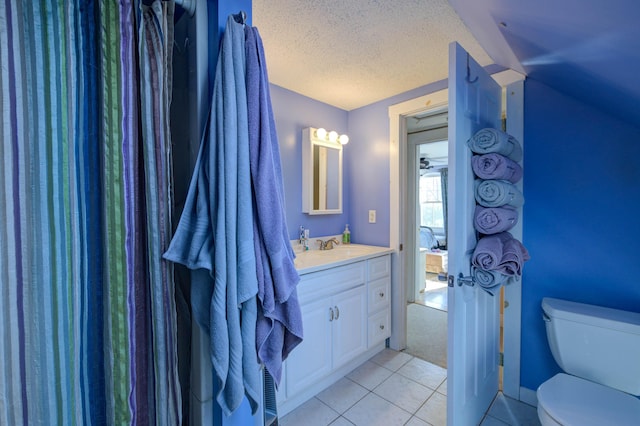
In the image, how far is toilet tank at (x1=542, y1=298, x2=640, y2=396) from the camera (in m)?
1.22

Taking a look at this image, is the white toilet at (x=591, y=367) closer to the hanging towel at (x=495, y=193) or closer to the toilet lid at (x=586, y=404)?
the toilet lid at (x=586, y=404)

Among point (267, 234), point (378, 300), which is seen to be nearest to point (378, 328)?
point (378, 300)

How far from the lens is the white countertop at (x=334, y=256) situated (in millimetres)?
1665

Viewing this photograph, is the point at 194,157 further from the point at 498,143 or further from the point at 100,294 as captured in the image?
the point at 498,143

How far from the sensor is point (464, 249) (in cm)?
124

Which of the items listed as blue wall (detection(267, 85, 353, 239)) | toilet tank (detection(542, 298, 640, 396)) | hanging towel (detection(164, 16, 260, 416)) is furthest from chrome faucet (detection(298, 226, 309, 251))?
toilet tank (detection(542, 298, 640, 396))

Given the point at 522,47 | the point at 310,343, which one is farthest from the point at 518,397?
the point at 522,47

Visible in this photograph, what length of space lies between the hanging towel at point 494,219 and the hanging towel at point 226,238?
1.14 metres

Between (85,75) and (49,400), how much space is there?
74 cm

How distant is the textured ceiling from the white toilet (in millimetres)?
1653

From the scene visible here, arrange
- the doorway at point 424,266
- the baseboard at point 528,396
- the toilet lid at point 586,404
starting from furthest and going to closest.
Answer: the doorway at point 424,266 < the baseboard at point 528,396 < the toilet lid at point 586,404

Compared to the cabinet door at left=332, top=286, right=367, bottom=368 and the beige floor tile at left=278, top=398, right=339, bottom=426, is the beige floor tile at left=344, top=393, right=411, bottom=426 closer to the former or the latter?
the beige floor tile at left=278, top=398, right=339, bottom=426

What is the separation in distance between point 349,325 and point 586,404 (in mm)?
1221

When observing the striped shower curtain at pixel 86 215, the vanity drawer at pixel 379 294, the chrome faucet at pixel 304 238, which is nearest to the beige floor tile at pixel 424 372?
the vanity drawer at pixel 379 294
